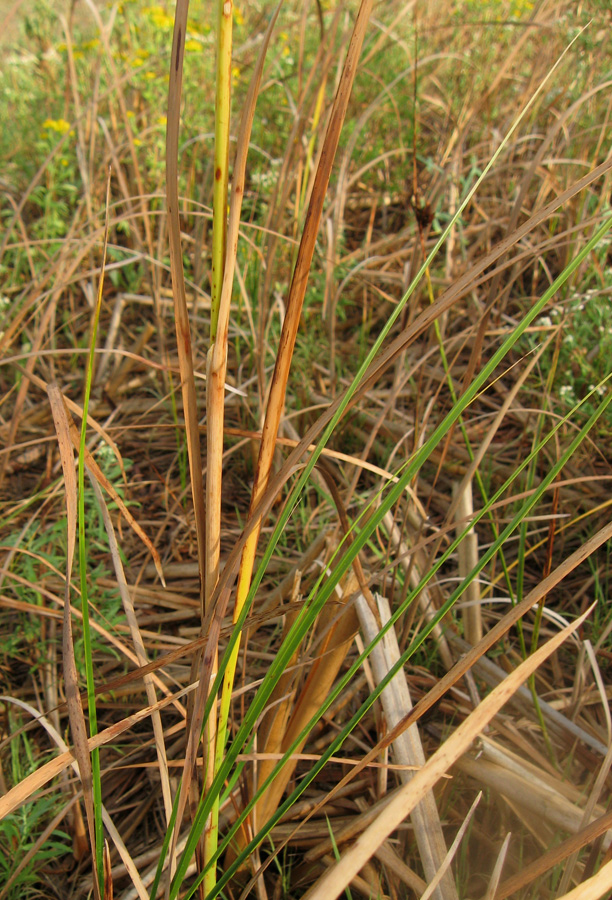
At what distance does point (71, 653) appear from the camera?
58cm

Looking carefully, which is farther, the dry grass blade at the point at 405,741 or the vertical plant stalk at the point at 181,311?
the dry grass blade at the point at 405,741

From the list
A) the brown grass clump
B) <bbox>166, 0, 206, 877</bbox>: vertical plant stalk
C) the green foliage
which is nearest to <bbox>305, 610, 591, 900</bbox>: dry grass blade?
the brown grass clump

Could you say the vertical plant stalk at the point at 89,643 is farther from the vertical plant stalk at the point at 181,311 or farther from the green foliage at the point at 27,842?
the green foliage at the point at 27,842

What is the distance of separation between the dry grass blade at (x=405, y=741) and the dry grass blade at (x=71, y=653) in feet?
1.14

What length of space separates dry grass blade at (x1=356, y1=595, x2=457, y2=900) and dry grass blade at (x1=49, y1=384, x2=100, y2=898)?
0.35m

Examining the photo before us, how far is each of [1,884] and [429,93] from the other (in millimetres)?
2886

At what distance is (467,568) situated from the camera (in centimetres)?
108

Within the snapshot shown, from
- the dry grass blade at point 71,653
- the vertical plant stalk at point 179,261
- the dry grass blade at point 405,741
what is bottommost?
the dry grass blade at point 405,741

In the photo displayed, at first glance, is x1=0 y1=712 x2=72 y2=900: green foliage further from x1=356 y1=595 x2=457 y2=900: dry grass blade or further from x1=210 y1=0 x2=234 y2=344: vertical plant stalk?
x1=210 y1=0 x2=234 y2=344: vertical plant stalk

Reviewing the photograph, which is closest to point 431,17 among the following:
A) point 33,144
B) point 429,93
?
point 429,93

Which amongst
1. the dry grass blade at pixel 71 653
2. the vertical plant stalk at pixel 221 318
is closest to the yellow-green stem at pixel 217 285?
the vertical plant stalk at pixel 221 318

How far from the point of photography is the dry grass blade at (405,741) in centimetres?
71

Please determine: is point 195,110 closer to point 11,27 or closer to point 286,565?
point 286,565

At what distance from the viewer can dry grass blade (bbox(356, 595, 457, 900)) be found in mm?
712
